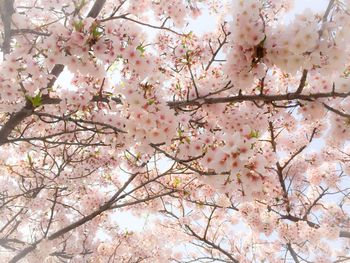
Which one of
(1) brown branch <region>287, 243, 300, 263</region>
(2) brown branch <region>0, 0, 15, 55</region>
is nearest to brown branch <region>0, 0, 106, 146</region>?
(2) brown branch <region>0, 0, 15, 55</region>

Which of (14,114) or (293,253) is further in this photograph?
(293,253)

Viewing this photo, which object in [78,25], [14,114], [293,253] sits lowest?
[78,25]

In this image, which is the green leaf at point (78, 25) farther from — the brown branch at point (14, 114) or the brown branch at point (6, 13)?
the brown branch at point (6, 13)

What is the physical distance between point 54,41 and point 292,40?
1880 millimetres

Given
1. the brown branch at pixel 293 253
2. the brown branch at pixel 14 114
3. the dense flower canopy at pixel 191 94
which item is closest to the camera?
the dense flower canopy at pixel 191 94

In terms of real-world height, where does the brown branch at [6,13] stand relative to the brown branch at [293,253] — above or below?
below

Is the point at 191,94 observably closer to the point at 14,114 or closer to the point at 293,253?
the point at 14,114

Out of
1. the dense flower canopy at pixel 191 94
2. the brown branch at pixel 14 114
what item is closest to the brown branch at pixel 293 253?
the dense flower canopy at pixel 191 94

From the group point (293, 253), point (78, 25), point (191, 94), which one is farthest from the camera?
point (293, 253)

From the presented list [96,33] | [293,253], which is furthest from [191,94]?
[293,253]

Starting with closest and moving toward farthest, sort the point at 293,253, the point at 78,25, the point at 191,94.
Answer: the point at 78,25
the point at 191,94
the point at 293,253

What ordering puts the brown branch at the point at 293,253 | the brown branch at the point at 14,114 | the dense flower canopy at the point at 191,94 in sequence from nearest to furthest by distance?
1. the dense flower canopy at the point at 191,94
2. the brown branch at the point at 14,114
3. the brown branch at the point at 293,253

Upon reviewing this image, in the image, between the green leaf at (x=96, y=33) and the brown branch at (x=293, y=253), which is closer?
the green leaf at (x=96, y=33)

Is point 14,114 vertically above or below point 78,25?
above
